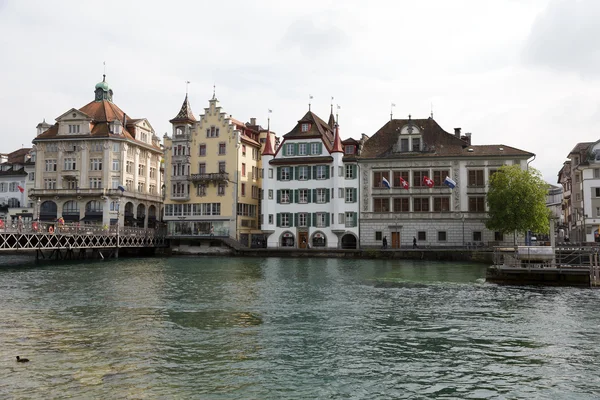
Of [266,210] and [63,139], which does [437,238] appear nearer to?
[266,210]

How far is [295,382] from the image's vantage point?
540 inches

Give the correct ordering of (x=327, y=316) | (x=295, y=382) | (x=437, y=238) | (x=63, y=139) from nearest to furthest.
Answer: (x=295, y=382) < (x=327, y=316) < (x=437, y=238) < (x=63, y=139)

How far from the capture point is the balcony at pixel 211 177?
77.1 m

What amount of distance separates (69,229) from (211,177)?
2252 centimetres

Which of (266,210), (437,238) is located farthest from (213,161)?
(437,238)

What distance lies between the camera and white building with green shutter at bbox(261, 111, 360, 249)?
71.6 meters

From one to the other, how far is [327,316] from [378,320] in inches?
84.0

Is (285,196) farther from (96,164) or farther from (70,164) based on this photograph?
(70,164)

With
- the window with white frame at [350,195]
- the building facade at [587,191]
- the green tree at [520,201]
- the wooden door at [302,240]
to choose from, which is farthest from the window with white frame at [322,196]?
the building facade at [587,191]

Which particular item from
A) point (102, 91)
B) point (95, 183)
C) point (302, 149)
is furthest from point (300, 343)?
point (102, 91)

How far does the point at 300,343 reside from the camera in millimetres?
17766

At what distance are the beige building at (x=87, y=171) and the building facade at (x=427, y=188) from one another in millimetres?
37217

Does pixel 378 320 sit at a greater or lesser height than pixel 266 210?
lesser

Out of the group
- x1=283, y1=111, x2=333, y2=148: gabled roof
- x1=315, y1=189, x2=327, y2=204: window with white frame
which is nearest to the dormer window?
x1=283, y1=111, x2=333, y2=148: gabled roof
